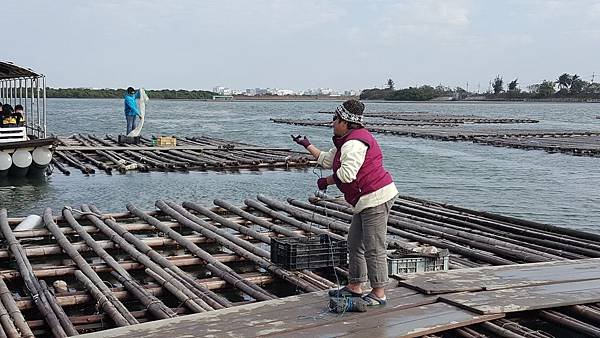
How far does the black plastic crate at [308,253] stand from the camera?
6.84 m

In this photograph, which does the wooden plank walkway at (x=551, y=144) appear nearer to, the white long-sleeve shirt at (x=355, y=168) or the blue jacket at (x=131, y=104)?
the blue jacket at (x=131, y=104)

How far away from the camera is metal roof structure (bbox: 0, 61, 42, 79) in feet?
53.1

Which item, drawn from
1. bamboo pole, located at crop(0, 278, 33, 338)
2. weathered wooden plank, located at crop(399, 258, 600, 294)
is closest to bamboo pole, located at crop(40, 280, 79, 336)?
bamboo pole, located at crop(0, 278, 33, 338)

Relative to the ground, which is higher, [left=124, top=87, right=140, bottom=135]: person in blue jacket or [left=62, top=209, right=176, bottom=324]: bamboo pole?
[left=124, top=87, right=140, bottom=135]: person in blue jacket

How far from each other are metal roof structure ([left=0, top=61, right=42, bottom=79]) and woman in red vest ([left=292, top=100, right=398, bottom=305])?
1313 centimetres

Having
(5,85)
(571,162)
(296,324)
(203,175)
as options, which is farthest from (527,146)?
(296,324)

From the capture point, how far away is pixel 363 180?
16.9 ft

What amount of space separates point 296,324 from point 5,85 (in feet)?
56.0

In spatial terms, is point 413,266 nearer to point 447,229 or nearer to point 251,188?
point 447,229

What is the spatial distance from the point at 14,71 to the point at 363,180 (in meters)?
14.2

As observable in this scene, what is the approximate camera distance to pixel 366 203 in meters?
5.14

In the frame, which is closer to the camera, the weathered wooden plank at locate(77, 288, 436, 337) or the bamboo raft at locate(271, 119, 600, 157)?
the weathered wooden plank at locate(77, 288, 436, 337)

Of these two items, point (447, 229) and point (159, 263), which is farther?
point (447, 229)

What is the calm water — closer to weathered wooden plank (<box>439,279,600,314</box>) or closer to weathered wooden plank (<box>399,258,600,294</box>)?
weathered wooden plank (<box>399,258,600,294</box>)
